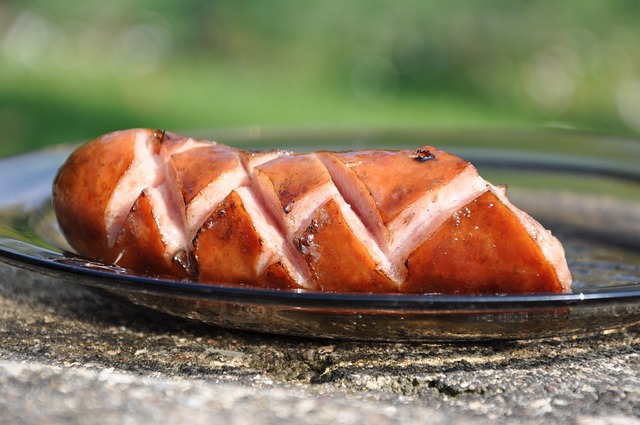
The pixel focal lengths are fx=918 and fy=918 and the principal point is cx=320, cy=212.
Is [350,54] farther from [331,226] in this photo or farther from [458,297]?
[458,297]

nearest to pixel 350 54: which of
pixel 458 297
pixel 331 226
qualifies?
pixel 331 226

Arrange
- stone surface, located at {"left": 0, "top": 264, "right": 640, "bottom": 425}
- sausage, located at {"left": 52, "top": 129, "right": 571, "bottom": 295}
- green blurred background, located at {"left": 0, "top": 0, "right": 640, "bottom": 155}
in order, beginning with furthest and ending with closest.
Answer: green blurred background, located at {"left": 0, "top": 0, "right": 640, "bottom": 155}
sausage, located at {"left": 52, "top": 129, "right": 571, "bottom": 295}
stone surface, located at {"left": 0, "top": 264, "right": 640, "bottom": 425}

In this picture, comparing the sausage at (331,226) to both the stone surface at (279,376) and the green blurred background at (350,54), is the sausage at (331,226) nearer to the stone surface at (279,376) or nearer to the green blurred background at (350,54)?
the stone surface at (279,376)

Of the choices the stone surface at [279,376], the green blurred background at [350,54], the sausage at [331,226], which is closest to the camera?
the stone surface at [279,376]

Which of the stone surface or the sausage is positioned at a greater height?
the sausage

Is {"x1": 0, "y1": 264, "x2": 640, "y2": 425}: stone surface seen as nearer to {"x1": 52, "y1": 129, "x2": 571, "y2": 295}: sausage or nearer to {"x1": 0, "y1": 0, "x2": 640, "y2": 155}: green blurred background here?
{"x1": 52, "y1": 129, "x2": 571, "y2": 295}: sausage

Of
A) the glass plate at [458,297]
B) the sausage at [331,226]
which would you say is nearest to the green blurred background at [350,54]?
the glass plate at [458,297]

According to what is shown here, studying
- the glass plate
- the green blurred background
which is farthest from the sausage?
the green blurred background
